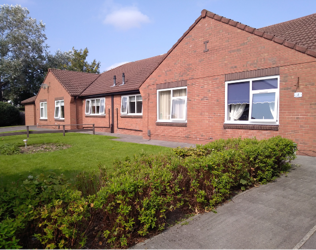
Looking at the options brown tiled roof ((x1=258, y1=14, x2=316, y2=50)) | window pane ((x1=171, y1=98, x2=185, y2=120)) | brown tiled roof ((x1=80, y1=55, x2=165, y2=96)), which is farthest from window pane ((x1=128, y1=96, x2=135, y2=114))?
brown tiled roof ((x1=258, y1=14, x2=316, y2=50))

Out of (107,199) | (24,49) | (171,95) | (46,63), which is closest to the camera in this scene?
(107,199)

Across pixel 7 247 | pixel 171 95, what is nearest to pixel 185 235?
pixel 7 247

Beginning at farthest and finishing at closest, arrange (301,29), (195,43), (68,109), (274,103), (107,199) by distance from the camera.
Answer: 1. (68,109)
2. (195,43)
3. (301,29)
4. (274,103)
5. (107,199)

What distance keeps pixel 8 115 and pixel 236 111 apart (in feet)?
106

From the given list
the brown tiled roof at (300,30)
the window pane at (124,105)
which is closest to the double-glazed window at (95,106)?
the window pane at (124,105)

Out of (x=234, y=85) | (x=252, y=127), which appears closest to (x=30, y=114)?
(x=234, y=85)

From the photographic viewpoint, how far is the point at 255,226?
3709 mm

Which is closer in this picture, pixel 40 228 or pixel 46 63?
pixel 40 228

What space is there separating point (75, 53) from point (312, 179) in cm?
4420

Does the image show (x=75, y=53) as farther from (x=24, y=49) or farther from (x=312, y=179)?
(x=312, y=179)

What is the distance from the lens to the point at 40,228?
8.82 feet

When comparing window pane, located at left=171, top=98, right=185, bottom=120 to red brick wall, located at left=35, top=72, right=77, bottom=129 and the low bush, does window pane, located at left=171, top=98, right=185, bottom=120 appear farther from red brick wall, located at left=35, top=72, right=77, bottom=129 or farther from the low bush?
red brick wall, located at left=35, top=72, right=77, bottom=129

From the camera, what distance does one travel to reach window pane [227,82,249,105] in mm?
9945

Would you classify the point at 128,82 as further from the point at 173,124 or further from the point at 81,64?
the point at 81,64
